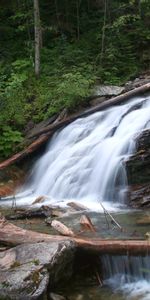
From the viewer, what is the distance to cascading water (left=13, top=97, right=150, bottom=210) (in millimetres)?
10289

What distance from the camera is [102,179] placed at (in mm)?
10508

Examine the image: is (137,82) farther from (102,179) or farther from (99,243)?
(99,243)

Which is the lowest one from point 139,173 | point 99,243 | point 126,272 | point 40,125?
point 126,272

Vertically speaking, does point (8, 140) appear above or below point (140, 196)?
above

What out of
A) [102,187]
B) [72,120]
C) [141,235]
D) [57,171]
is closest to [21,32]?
[72,120]

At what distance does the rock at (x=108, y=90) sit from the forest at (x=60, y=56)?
0.28 meters

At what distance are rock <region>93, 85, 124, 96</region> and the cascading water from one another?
127 centimetres

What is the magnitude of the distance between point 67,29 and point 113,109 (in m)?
9.03

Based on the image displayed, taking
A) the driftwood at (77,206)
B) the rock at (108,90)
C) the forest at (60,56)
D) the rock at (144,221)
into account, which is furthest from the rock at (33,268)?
the rock at (108,90)

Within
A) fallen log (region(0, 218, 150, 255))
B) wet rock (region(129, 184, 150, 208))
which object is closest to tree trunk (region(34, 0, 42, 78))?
wet rock (region(129, 184, 150, 208))

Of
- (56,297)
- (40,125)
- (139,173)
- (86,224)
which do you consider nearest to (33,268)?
(56,297)

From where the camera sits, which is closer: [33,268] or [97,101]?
[33,268]

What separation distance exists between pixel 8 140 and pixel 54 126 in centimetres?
131

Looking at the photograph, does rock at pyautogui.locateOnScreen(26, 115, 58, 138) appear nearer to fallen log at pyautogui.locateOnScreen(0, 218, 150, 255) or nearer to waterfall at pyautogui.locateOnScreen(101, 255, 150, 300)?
fallen log at pyautogui.locateOnScreen(0, 218, 150, 255)
